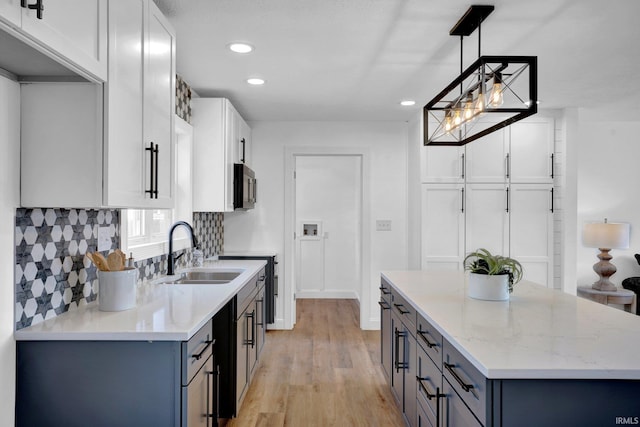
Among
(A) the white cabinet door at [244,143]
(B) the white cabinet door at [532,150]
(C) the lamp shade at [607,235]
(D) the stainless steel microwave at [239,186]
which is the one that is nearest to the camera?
(D) the stainless steel microwave at [239,186]

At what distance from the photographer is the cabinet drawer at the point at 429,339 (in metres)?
1.74

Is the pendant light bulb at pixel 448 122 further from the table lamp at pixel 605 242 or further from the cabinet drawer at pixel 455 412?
the table lamp at pixel 605 242

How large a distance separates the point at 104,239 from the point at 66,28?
117 centimetres

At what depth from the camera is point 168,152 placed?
2.19 m

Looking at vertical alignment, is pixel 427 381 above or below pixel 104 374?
below

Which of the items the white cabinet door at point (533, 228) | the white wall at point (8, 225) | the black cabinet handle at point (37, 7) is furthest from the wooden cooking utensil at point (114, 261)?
the white cabinet door at point (533, 228)

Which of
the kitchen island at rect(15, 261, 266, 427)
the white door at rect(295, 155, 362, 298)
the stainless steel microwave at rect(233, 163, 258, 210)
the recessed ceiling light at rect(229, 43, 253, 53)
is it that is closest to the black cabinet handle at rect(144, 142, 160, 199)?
the kitchen island at rect(15, 261, 266, 427)

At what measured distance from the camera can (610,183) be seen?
500 centimetres

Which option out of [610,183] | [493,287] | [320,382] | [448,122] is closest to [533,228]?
[610,183]

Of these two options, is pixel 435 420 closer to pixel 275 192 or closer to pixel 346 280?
pixel 275 192

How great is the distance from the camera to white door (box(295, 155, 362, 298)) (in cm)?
645

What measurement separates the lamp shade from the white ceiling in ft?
4.51

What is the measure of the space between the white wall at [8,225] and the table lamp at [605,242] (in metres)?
5.20

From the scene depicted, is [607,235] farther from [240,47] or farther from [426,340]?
[240,47]
